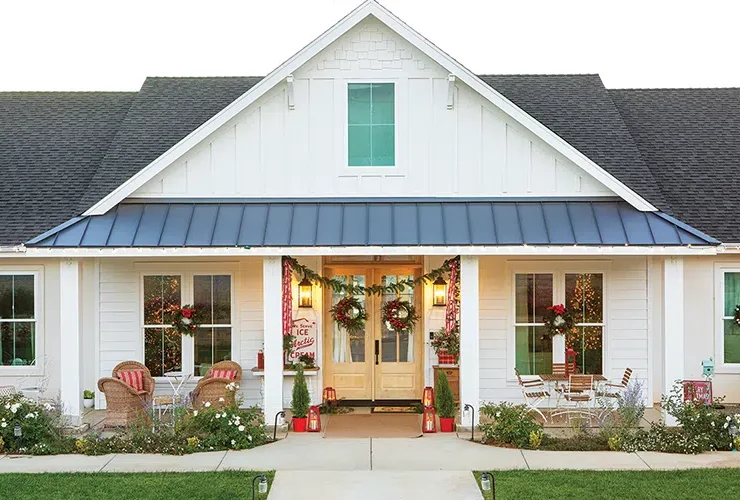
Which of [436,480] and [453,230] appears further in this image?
[453,230]

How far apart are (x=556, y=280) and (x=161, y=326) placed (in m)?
7.43

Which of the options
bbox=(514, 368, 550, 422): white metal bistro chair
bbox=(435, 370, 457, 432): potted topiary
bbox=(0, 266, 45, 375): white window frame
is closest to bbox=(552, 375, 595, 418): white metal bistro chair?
bbox=(514, 368, 550, 422): white metal bistro chair

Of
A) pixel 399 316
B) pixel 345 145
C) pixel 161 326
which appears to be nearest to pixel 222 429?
pixel 161 326

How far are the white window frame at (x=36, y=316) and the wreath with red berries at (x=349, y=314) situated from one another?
542cm

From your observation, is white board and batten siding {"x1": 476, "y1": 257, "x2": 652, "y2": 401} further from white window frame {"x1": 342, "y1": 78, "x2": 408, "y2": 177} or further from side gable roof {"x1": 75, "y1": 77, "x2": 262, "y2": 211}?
side gable roof {"x1": 75, "y1": 77, "x2": 262, "y2": 211}

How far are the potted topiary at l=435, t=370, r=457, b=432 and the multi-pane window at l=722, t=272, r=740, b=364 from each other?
5.96 metres

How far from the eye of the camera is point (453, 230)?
574 inches

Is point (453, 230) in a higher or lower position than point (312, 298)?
higher

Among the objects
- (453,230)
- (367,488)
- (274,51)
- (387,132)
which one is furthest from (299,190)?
(274,51)

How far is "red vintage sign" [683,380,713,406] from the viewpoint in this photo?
14.7 m

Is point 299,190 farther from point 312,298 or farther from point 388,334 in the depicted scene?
point 388,334

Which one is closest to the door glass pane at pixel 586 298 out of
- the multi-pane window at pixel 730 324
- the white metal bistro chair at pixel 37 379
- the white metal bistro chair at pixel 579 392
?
the white metal bistro chair at pixel 579 392

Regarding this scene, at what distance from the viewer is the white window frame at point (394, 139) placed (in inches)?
597

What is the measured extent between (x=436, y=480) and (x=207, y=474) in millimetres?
3009
